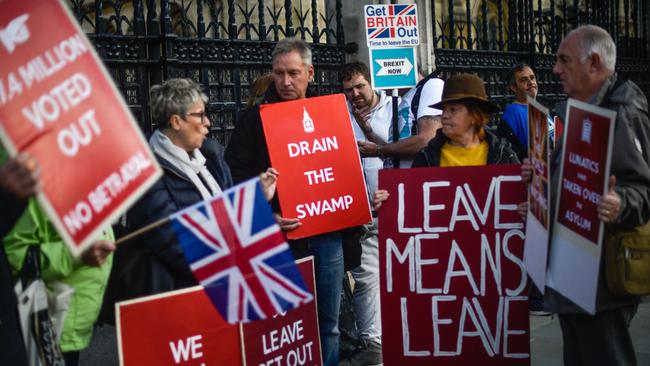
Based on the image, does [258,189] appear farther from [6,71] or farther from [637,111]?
[637,111]

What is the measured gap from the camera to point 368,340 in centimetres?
664

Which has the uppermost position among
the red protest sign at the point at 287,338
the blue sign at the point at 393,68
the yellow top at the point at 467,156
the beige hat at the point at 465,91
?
the beige hat at the point at 465,91

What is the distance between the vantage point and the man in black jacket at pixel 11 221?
279 centimetres

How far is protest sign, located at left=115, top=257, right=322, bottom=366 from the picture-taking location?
4.12 meters

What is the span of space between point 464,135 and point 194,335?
1.86 m

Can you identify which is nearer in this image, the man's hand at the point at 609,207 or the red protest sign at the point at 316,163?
the man's hand at the point at 609,207

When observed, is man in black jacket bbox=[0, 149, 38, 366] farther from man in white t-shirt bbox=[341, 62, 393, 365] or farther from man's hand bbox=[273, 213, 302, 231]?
man in white t-shirt bbox=[341, 62, 393, 365]

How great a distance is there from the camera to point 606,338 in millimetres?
4207

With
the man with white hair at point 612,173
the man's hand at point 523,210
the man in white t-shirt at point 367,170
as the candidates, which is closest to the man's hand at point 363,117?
the man in white t-shirt at point 367,170

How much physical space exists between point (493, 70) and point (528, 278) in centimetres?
694

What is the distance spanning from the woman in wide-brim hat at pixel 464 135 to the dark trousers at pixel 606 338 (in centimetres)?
114

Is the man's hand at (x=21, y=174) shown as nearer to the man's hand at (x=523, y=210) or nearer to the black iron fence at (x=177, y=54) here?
the man's hand at (x=523, y=210)

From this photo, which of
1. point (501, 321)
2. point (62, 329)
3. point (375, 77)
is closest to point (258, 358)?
point (62, 329)

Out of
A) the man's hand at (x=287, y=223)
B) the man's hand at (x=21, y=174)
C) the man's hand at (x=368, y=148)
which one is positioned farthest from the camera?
the man's hand at (x=368, y=148)
